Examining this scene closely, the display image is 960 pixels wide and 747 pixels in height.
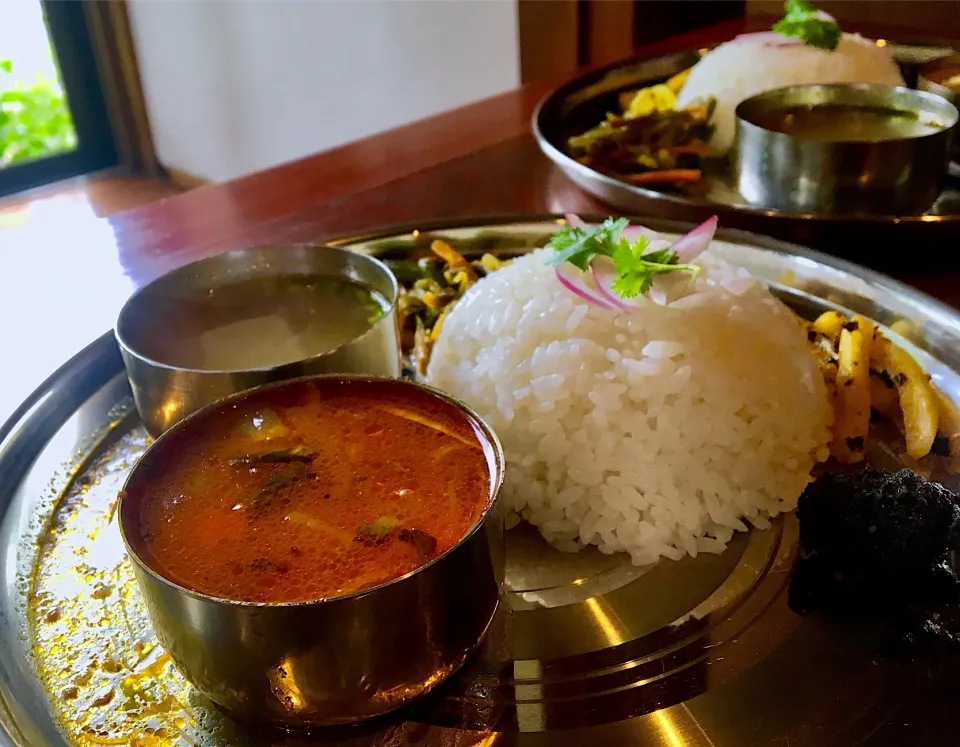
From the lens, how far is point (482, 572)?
2.85 feet

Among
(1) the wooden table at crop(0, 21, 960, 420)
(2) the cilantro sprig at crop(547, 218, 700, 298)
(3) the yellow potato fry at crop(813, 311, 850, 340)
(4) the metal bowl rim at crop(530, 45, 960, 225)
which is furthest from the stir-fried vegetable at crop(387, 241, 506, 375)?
(3) the yellow potato fry at crop(813, 311, 850, 340)

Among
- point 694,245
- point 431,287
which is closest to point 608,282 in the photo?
point 694,245

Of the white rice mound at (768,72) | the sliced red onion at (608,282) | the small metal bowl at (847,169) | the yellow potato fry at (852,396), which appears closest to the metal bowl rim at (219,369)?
the sliced red onion at (608,282)

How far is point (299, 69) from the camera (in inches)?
207

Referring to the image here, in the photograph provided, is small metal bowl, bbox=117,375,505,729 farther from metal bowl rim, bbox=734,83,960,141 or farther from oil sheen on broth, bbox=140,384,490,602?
metal bowl rim, bbox=734,83,960,141

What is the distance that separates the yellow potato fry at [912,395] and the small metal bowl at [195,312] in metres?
0.72

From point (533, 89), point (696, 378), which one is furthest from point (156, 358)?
point (533, 89)

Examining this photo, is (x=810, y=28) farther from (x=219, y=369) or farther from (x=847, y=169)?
(x=219, y=369)

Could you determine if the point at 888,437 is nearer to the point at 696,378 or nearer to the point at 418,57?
the point at 696,378

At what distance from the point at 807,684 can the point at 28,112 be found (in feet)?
20.7

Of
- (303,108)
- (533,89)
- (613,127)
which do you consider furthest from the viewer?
(303,108)

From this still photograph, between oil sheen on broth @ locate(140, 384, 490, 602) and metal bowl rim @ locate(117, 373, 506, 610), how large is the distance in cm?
1

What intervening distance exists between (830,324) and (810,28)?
1.50 meters

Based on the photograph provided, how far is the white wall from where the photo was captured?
4.29 metres
